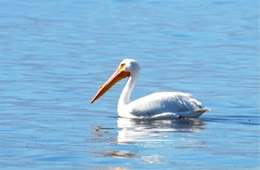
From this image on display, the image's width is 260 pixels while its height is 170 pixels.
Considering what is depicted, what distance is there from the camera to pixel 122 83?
15.9m

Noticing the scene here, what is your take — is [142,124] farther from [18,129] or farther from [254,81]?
[254,81]

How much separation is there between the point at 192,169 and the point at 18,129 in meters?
2.79

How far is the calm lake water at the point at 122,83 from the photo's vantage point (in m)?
10.2

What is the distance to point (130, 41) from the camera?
21.7 meters

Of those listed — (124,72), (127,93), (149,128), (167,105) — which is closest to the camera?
(149,128)

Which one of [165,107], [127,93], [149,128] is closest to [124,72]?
[127,93]

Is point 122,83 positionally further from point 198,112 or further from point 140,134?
point 140,134

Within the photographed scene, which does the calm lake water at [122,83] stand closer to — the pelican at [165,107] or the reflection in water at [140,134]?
the reflection in water at [140,134]

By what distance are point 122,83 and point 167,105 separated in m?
3.32

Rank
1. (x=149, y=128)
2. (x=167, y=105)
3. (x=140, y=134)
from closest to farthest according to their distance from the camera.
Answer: (x=140, y=134) < (x=149, y=128) < (x=167, y=105)

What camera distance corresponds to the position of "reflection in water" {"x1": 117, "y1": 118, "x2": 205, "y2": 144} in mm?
11188

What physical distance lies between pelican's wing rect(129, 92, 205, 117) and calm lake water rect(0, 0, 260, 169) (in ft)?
0.64

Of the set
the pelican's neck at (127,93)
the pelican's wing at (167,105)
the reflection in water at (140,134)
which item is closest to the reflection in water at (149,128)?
the reflection in water at (140,134)

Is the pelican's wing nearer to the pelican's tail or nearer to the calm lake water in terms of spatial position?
the pelican's tail
